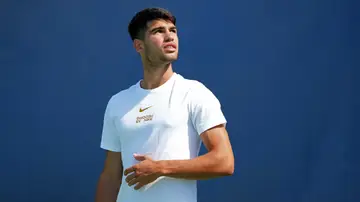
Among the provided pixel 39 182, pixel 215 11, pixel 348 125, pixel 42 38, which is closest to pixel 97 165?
pixel 39 182

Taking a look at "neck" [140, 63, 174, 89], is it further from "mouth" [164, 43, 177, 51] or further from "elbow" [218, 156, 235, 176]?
"elbow" [218, 156, 235, 176]

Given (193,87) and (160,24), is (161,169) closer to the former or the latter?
(193,87)

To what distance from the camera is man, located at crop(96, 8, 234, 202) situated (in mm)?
2115

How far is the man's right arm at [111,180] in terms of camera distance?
2.41 metres

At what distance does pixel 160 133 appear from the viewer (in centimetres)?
219

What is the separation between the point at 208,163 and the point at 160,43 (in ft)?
1.70

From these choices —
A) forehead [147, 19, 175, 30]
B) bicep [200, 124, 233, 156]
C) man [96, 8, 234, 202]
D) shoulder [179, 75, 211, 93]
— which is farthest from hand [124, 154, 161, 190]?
forehead [147, 19, 175, 30]

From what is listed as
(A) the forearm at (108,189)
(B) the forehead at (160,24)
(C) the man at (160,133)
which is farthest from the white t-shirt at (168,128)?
(B) the forehead at (160,24)

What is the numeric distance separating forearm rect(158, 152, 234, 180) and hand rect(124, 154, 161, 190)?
0.08 feet

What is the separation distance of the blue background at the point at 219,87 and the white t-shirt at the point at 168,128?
1.38 m

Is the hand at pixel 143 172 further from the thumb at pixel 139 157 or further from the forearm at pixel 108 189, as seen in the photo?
the forearm at pixel 108 189

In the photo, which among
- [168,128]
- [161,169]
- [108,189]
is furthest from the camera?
[108,189]

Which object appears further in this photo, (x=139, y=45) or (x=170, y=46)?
(x=139, y=45)

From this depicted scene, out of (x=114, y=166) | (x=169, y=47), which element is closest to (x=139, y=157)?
(x=114, y=166)
